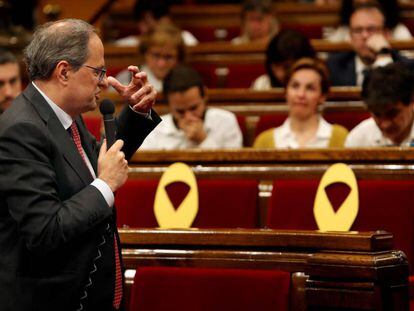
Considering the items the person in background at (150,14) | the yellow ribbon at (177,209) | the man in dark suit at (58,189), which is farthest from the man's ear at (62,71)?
the person in background at (150,14)

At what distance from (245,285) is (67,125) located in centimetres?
30

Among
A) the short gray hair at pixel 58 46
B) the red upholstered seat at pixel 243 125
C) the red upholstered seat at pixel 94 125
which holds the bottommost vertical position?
the red upholstered seat at pixel 243 125

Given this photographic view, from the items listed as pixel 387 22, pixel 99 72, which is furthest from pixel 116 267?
pixel 387 22

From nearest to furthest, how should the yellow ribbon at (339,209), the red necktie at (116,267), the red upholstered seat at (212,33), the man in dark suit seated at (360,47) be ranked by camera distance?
the red necktie at (116,267)
the yellow ribbon at (339,209)
the man in dark suit seated at (360,47)
the red upholstered seat at (212,33)

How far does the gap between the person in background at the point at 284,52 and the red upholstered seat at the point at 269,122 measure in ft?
0.51

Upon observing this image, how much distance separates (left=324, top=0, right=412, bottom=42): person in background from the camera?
2.89m

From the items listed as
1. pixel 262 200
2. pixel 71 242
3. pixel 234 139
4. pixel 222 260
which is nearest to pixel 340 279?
pixel 222 260

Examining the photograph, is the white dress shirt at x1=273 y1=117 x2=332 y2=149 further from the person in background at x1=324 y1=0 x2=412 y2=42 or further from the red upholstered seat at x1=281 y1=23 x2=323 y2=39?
the red upholstered seat at x1=281 y1=23 x2=323 y2=39

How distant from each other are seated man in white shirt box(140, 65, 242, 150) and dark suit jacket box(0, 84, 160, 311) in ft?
3.65

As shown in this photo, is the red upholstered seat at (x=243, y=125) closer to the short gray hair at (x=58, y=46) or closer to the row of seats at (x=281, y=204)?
the row of seats at (x=281, y=204)

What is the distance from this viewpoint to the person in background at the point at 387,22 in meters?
2.89

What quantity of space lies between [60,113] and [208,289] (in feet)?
0.97

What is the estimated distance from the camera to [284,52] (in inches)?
95.0

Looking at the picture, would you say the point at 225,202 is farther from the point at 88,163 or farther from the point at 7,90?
the point at 7,90
